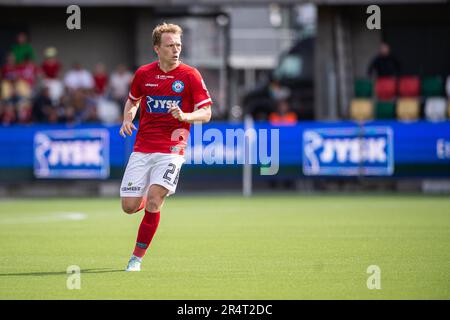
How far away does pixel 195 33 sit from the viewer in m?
32.2

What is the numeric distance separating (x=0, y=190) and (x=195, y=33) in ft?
31.1

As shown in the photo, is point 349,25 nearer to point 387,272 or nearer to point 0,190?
point 0,190

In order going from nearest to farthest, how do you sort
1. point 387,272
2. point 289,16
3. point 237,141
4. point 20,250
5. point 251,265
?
point 387,272
point 251,265
point 20,250
point 237,141
point 289,16

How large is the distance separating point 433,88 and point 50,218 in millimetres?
13470

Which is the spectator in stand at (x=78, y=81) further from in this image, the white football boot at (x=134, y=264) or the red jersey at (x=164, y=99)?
the white football boot at (x=134, y=264)

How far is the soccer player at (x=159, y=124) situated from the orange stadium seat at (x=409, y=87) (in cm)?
1762

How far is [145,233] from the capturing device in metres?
9.79

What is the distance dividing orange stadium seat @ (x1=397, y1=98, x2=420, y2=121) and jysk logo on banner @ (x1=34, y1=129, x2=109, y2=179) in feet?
25.4

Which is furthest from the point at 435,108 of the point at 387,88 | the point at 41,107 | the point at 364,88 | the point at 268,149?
the point at 41,107

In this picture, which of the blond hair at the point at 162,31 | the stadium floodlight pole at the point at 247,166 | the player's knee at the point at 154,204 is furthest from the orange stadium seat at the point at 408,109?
the player's knee at the point at 154,204

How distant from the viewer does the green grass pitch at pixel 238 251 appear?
8352 mm
